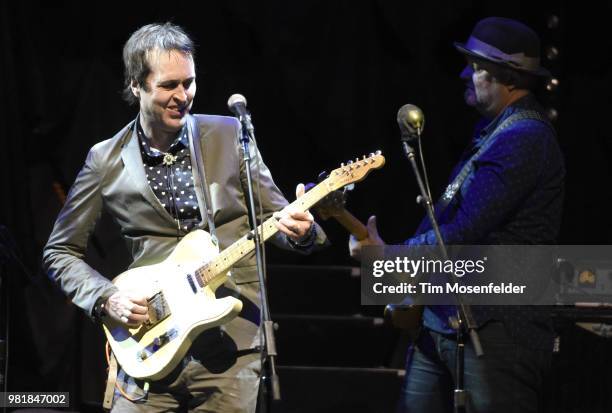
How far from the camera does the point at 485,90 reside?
13.7 ft

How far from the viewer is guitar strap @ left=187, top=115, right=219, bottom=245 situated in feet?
12.6

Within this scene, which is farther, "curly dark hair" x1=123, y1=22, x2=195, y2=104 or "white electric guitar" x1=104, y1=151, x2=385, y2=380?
"curly dark hair" x1=123, y1=22, x2=195, y2=104

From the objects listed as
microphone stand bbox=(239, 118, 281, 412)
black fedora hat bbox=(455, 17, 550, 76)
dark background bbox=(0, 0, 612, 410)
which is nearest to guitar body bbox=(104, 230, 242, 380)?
microphone stand bbox=(239, 118, 281, 412)

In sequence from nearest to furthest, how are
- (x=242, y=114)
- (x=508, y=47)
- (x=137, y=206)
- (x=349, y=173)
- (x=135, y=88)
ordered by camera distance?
(x=242, y=114)
(x=349, y=173)
(x=137, y=206)
(x=135, y=88)
(x=508, y=47)

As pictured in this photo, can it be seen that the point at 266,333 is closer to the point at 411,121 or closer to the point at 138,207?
the point at 138,207

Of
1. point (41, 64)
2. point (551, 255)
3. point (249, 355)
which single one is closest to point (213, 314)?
point (249, 355)

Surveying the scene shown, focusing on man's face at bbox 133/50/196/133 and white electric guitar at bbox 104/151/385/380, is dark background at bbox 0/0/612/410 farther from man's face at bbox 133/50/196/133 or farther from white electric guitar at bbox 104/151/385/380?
white electric guitar at bbox 104/151/385/380

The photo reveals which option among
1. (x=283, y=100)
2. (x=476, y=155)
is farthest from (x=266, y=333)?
(x=283, y=100)

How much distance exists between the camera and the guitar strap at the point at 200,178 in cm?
384

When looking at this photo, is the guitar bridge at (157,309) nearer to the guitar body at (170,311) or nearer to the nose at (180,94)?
the guitar body at (170,311)

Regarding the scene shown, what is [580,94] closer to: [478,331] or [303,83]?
[303,83]

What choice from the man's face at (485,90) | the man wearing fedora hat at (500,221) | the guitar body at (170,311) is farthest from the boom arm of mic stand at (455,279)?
the guitar body at (170,311)

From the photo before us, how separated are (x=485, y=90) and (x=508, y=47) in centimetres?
21

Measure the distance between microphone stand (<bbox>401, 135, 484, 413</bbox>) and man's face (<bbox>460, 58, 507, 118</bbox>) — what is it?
0.52 m
